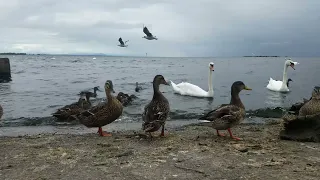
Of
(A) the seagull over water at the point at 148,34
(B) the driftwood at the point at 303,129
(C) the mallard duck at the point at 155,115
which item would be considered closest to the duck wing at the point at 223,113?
(C) the mallard duck at the point at 155,115

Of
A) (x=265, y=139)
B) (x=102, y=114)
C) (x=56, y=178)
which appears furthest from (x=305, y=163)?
(x=102, y=114)

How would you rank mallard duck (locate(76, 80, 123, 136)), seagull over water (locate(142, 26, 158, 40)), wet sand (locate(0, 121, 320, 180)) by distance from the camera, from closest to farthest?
wet sand (locate(0, 121, 320, 180))
mallard duck (locate(76, 80, 123, 136))
seagull over water (locate(142, 26, 158, 40))

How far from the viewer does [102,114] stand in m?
8.73

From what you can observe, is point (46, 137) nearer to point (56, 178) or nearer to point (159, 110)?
point (159, 110)

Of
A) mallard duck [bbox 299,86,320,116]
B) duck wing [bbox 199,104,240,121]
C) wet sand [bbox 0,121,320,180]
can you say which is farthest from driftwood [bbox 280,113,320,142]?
mallard duck [bbox 299,86,320,116]

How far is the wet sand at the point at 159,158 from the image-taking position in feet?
17.1

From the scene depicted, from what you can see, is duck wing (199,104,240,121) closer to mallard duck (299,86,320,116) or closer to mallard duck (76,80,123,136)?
mallard duck (76,80,123,136)

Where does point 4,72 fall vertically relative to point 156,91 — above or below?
below

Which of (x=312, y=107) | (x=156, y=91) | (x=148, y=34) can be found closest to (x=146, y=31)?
(x=148, y=34)

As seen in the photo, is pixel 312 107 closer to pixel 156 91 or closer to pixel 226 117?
pixel 226 117

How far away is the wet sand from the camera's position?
17.1 ft

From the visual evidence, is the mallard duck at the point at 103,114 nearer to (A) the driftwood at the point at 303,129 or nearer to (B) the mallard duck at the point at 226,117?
(B) the mallard duck at the point at 226,117

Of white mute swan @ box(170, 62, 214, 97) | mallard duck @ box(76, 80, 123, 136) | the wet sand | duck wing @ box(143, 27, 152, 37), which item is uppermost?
duck wing @ box(143, 27, 152, 37)

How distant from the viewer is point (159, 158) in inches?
237
